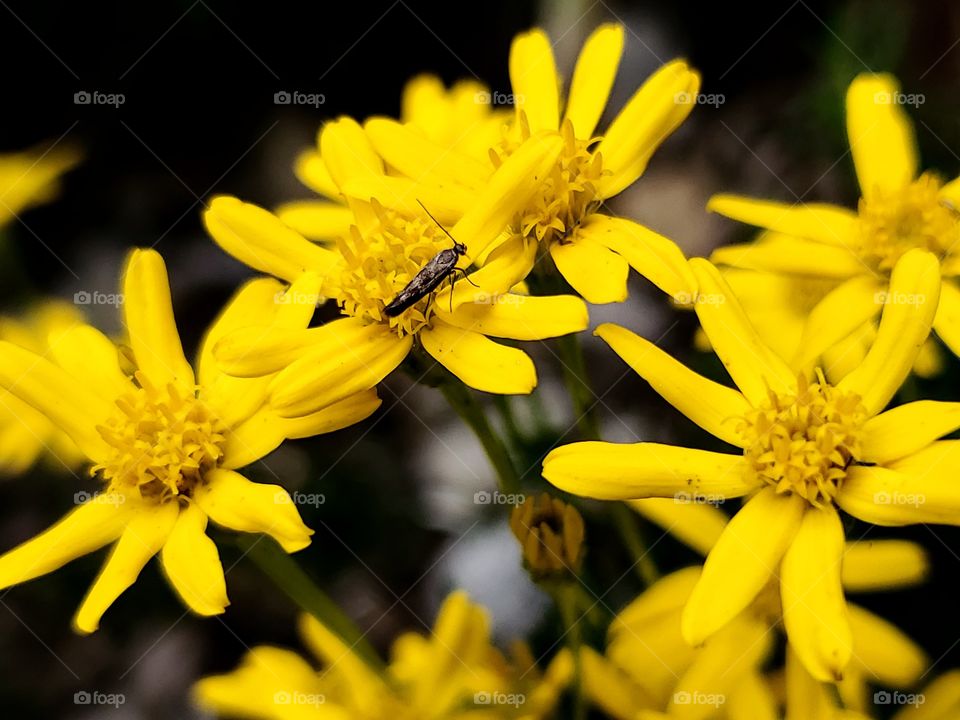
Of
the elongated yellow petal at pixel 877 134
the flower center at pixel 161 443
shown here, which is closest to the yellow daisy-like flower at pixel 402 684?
the flower center at pixel 161 443

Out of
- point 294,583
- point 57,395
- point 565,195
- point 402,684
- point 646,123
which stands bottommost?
point 402,684

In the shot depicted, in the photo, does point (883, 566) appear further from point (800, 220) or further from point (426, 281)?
point (426, 281)


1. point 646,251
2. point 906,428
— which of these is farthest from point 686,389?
point 906,428

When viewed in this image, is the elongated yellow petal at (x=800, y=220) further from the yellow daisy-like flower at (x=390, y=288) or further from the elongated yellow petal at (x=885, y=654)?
the elongated yellow petal at (x=885, y=654)

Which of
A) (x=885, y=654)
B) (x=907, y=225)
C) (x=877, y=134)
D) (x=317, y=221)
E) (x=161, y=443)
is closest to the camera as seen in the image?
(x=161, y=443)

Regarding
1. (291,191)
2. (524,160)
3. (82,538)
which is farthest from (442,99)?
(82,538)

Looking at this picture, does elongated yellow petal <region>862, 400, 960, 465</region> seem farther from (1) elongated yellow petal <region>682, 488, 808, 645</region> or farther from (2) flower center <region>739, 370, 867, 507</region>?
(1) elongated yellow petal <region>682, 488, 808, 645</region>
